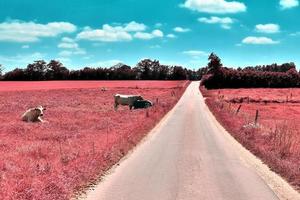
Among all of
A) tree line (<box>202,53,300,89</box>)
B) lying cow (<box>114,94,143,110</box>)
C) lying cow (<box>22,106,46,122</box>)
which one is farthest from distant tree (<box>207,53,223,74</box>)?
lying cow (<box>22,106,46,122</box>)

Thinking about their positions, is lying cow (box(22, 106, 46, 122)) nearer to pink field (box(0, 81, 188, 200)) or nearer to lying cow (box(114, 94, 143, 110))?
pink field (box(0, 81, 188, 200))

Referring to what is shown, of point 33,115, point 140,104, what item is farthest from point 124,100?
point 33,115

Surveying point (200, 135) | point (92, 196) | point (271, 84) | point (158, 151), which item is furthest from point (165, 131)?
point (271, 84)

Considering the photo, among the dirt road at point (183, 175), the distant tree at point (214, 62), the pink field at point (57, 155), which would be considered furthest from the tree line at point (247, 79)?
the dirt road at point (183, 175)

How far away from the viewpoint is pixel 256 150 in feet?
80.1

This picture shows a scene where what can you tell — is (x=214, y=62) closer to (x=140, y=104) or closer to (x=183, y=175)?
(x=140, y=104)

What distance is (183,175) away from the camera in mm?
17438

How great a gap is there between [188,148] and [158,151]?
80.6 inches

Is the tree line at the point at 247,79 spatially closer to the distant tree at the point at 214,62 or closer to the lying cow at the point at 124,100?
the distant tree at the point at 214,62

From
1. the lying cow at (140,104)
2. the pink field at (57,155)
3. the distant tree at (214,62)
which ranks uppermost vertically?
the distant tree at (214,62)

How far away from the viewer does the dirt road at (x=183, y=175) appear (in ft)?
47.4

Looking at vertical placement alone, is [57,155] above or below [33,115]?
above

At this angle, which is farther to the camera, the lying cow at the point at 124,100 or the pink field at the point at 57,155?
the lying cow at the point at 124,100

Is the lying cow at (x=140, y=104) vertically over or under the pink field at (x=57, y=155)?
under
